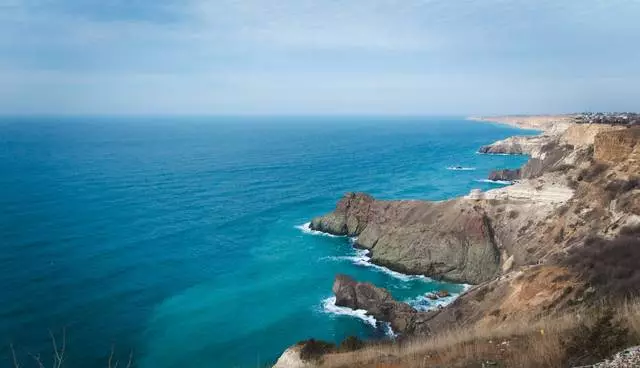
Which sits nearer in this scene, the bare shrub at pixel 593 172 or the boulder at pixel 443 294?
the boulder at pixel 443 294

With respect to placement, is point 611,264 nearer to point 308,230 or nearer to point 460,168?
point 308,230

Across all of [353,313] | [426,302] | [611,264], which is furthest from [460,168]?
[611,264]

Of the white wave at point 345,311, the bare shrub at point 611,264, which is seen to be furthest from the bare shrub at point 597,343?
the white wave at point 345,311

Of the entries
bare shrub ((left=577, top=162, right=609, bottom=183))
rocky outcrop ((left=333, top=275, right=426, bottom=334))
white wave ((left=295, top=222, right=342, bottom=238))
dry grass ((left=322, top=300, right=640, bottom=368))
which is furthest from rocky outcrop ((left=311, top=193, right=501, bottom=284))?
dry grass ((left=322, top=300, right=640, bottom=368))

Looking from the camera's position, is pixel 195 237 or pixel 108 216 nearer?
pixel 195 237

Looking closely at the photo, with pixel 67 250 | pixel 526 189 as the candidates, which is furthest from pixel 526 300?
pixel 67 250

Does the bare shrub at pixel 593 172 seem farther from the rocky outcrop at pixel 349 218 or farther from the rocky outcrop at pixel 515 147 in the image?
the rocky outcrop at pixel 515 147

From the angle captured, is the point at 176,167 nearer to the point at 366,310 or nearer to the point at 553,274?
the point at 366,310
